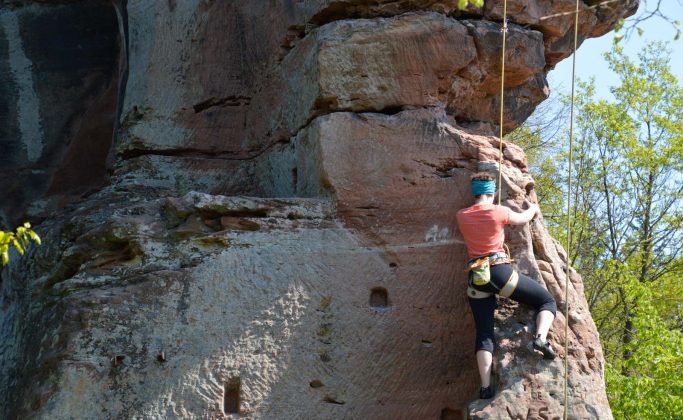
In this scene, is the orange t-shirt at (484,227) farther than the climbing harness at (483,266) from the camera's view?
Yes

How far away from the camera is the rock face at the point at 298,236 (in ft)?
26.0

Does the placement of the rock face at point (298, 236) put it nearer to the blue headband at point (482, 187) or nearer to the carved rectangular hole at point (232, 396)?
the carved rectangular hole at point (232, 396)

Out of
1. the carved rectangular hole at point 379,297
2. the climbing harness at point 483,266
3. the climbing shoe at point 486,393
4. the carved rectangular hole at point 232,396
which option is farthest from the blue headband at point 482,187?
the carved rectangular hole at point 232,396

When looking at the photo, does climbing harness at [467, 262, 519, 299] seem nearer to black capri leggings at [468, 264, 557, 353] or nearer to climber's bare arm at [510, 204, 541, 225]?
black capri leggings at [468, 264, 557, 353]

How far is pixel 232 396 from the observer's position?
315 inches

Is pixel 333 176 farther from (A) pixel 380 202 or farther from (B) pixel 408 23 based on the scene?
(B) pixel 408 23

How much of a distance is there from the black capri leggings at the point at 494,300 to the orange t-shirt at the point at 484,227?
6.6 inches

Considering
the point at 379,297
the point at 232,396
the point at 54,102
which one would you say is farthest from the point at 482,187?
the point at 54,102

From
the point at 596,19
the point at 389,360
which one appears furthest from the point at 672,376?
the point at 389,360

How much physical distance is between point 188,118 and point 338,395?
10.6 feet

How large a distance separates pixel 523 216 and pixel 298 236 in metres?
1.71

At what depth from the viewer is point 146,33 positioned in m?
10.4

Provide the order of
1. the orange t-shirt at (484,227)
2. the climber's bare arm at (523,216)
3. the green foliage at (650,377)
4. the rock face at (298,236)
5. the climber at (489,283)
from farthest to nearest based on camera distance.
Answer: the green foliage at (650,377) → the climber's bare arm at (523,216) → the orange t-shirt at (484,227) → the climber at (489,283) → the rock face at (298,236)

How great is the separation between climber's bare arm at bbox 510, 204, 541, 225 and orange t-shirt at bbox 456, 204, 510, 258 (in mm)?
54
